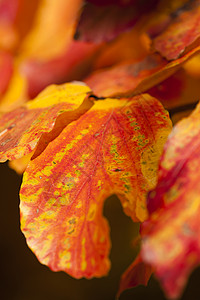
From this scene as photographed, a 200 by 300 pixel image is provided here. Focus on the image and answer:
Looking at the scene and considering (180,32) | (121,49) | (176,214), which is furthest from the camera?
(121,49)

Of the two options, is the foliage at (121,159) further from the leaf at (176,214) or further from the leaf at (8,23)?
the leaf at (8,23)

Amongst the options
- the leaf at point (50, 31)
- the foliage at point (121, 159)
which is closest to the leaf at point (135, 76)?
the foliage at point (121, 159)

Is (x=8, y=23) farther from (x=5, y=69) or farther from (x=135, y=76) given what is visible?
(x=135, y=76)

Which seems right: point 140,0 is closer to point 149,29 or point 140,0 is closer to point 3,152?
point 149,29

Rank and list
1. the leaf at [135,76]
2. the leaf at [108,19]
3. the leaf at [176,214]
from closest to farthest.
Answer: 1. the leaf at [176,214]
2. the leaf at [135,76]
3. the leaf at [108,19]

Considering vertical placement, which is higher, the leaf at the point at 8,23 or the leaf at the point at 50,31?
the leaf at the point at 8,23

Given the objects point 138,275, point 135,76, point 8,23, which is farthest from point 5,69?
point 138,275
